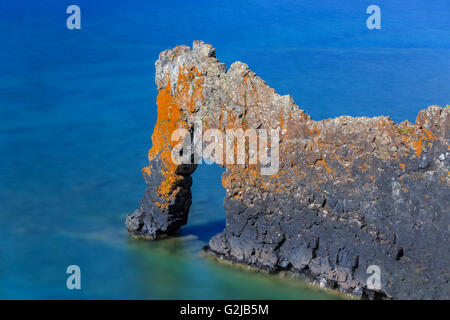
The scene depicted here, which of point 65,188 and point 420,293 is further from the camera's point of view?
point 65,188

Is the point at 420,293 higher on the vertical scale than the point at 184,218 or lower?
lower

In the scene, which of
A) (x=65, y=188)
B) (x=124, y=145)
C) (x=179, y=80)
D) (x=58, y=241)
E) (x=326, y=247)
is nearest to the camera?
(x=326, y=247)

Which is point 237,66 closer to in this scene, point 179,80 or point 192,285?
point 179,80

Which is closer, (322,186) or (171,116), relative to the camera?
(322,186)

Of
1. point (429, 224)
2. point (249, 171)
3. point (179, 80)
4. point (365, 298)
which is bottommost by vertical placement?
point (365, 298)

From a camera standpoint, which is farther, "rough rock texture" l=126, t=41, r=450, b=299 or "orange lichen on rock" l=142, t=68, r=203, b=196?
"orange lichen on rock" l=142, t=68, r=203, b=196

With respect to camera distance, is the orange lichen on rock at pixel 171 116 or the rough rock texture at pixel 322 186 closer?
the rough rock texture at pixel 322 186

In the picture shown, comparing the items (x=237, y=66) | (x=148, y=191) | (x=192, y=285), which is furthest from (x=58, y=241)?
(x=237, y=66)

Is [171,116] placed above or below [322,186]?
above
